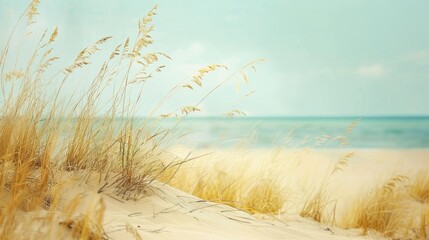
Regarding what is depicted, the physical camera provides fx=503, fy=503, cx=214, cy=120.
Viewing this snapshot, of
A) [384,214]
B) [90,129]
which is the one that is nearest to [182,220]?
[90,129]

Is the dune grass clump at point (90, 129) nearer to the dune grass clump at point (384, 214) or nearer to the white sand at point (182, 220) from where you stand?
the white sand at point (182, 220)

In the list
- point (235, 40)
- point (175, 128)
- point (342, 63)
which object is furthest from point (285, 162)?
point (342, 63)

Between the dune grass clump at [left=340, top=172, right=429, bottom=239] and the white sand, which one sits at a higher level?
the dune grass clump at [left=340, top=172, right=429, bottom=239]

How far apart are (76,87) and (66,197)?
2.72 ft

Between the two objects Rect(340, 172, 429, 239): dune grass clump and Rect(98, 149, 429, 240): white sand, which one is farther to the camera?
Rect(340, 172, 429, 239): dune grass clump

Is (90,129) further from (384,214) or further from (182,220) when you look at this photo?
(384,214)

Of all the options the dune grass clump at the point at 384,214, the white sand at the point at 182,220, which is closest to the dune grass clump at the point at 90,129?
the white sand at the point at 182,220

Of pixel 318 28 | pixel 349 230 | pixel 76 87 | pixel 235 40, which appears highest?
pixel 318 28

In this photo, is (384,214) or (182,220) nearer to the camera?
(182,220)

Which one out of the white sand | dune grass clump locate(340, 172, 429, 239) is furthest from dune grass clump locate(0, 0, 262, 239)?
dune grass clump locate(340, 172, 429, 239)

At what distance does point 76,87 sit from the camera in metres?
2.80

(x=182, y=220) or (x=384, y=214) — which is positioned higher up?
(x=384, y=214)

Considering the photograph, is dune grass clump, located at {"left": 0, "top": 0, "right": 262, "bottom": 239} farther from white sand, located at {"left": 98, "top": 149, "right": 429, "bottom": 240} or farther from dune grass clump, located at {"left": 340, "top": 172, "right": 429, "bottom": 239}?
dune grass clump, located at {"left": 340, "top": 172, "right": 429, "bottom": 239}

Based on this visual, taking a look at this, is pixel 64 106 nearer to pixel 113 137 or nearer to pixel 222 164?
pixel 113 137
